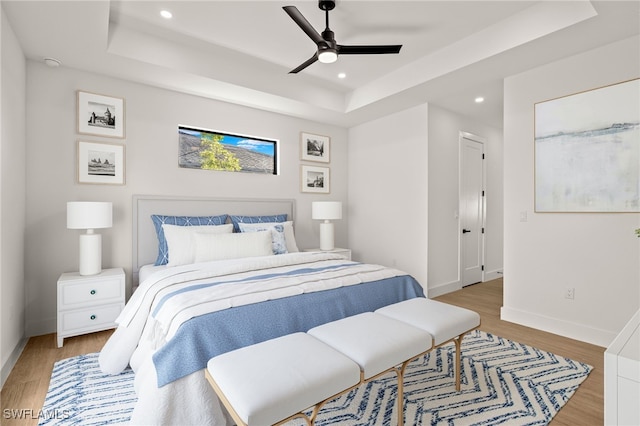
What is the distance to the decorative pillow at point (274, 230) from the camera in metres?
3.59

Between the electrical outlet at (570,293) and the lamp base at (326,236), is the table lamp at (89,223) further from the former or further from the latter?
the electrical outlet at (570,293)

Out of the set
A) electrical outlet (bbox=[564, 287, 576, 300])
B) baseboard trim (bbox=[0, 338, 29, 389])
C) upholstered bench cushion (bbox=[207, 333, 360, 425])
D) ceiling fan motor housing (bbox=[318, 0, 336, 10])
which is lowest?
baseboard trim (bbox=[0, 338, 29, 389])

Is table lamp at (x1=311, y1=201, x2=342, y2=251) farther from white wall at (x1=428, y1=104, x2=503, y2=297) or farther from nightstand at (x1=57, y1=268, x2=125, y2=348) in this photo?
nightstand at (x1=57, y1=268, x2=125, y2=348)

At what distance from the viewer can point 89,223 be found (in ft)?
9.07

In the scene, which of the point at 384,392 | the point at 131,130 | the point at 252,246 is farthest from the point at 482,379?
the point at 131,130

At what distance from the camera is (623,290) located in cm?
263

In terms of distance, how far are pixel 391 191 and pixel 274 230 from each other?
6.26 feet

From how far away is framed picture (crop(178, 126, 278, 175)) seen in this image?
149 inches

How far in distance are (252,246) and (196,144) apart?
1.57 metres

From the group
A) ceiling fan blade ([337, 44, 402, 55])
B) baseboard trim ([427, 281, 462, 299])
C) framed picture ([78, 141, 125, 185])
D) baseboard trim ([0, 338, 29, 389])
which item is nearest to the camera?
baseboard trim ([0, 338, 29, 389])

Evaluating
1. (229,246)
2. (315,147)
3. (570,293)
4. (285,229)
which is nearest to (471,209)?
(570,293)

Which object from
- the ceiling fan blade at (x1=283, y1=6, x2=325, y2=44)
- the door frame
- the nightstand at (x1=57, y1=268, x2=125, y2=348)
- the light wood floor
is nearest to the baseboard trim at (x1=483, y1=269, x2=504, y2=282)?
the door frame

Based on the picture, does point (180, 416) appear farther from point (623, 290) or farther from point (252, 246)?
point (623, 290)

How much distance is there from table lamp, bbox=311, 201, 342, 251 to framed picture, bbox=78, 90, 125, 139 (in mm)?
2495
